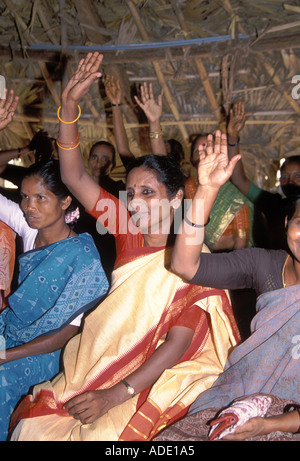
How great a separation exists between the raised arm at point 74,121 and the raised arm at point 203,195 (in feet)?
2.40

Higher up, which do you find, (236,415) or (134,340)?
(134,340)

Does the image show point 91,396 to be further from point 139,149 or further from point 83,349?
point 139,149

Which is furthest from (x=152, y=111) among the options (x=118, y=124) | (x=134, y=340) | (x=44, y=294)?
(x=134, y=340)

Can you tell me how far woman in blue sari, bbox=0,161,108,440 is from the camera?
2.60 meters

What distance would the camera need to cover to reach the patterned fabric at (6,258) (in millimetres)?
3193

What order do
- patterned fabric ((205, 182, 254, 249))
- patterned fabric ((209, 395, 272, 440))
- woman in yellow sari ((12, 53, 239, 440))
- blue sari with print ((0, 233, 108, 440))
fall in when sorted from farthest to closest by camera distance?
patterned fabric ((205, 182, 254, 249)) < blue sari with print ((0, 233, 108, 440)) < woman in yellow sari ((12, 53, 239, 440)) < patterned fabric ((209, 395, 272, 440))

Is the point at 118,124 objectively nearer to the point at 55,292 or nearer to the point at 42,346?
the point at 55,292

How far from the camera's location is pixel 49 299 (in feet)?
9.03

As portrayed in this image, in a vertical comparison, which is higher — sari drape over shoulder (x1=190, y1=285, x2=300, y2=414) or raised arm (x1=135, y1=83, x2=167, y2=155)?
raised arm (x1=135, y1=83, x2=167, y2=155)

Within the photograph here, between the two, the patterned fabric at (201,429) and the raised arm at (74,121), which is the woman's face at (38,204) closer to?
the raised arm at (74,121)

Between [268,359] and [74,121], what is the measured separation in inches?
58.1

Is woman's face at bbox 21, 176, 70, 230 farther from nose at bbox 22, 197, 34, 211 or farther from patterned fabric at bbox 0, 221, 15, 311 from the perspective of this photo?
patterned fabric at bbox 0, 221, 15, 311

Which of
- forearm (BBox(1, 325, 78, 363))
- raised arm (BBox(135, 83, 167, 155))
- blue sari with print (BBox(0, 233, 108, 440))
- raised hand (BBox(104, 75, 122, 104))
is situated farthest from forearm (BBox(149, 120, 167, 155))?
forearm (BBox(1, 325, 78, 363))

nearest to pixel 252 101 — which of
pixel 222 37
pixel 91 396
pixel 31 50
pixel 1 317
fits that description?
pixel 222 37
